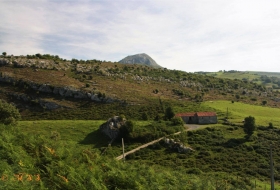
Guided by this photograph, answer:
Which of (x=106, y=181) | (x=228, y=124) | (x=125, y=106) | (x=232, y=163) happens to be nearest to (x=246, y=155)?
(x=232, y=163)

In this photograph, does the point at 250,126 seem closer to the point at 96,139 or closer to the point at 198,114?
the point at 198,114

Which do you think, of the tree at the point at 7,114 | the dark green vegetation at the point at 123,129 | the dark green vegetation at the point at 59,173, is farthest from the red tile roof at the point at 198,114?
the dark green vegetation at the point at 59,173

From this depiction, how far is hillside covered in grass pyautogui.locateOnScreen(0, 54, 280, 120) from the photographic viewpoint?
8944 cm

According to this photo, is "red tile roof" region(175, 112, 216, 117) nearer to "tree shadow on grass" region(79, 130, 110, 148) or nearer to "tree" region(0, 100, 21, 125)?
"tree shadow on grass" region(79, 130, 110, 148)

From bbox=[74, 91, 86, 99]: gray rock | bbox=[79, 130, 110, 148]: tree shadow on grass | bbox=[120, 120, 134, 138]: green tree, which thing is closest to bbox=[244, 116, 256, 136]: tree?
bbox=[120, 120, 134, 138]: green tree

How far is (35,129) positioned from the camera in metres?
67.1

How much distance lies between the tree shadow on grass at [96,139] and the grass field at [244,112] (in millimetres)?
44481

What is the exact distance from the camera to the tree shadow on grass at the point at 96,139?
63125mm

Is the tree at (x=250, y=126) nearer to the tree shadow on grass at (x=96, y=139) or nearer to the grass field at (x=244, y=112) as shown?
the grass field at (x=244, y=112)

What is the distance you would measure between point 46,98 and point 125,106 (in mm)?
29640

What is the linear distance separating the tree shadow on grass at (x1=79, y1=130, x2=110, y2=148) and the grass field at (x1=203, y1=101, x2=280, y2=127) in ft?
146

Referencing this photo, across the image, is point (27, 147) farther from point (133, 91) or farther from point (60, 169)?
point (133, 91)

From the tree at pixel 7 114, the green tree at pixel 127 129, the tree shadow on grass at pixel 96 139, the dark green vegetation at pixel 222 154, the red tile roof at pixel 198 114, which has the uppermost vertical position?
the tree at pixel 7 114

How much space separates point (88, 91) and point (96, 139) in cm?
3640
